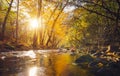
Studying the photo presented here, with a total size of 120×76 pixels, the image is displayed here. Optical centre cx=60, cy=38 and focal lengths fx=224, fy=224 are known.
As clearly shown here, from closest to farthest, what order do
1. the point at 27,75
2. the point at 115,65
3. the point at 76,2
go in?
the point at 27,75, the point at 115,65, the point at 76,2

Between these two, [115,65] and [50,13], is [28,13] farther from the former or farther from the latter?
[115,65]

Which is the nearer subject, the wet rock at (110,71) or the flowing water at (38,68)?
the flowing water at (38,68)

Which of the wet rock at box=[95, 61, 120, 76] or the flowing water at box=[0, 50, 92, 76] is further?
the wet rock at box=[95, 61, 120, 76]

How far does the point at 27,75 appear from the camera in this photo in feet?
40.5

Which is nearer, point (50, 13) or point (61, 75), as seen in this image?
point (61, 75)

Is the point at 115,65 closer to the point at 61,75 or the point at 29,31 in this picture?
the point at 61,75

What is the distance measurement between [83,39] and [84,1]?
27.9 m

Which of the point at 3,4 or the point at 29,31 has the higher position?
the point at 3,4

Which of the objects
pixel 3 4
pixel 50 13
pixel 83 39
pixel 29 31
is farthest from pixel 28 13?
pixel 29 31

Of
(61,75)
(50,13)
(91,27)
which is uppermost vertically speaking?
(50,13)

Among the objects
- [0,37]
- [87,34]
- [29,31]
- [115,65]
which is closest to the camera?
[115,65]

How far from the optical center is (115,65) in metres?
15.0

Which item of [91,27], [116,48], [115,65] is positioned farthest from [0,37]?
[115,65]

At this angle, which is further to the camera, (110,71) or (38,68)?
(38,68)
